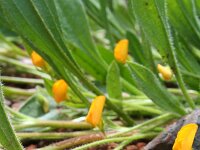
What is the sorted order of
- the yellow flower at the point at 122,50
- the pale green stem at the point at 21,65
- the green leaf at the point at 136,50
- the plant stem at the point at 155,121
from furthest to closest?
the pale green stem at the point at 21,65 → the green leaf at the point at 136,50 → the yellow flower at the point at 122,50 → the plant stem at the point at 155,121

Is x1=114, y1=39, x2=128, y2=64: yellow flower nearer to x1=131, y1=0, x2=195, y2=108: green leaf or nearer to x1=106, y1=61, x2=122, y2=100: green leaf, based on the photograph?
x1=106, y1=61, x2=122, y2=100: green leaf

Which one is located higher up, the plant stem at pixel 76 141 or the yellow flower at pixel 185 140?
the yellow flower at pixel 185 140

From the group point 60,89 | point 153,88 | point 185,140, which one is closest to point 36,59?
point 60,89

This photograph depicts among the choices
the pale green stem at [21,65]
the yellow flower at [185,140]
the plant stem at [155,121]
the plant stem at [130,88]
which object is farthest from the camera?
the pale green stem at [21,65]

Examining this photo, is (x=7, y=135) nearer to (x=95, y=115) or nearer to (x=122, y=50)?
(x=95, y=115)

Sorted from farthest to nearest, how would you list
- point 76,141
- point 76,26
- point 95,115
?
point 76,26
point 76,141
point 95,115

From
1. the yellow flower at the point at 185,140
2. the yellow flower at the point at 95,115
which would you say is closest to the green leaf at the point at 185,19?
the yellow flower at the point at 95,115

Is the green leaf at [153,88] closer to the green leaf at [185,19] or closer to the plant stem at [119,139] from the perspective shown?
the plant stem at [119,139]
